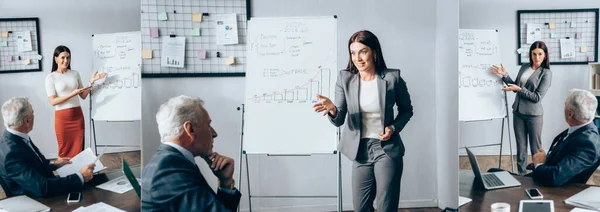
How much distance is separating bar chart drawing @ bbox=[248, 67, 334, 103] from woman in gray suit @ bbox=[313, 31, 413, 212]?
0.11m

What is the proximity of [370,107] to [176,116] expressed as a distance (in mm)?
1064

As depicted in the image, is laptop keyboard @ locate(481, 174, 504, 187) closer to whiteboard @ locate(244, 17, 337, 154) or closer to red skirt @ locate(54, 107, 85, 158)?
whiteboard @ locate(244, 17, 337, 154)

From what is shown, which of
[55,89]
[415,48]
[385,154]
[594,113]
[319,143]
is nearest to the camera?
[594,113]

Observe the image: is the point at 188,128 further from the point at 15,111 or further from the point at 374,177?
the point at 374,177

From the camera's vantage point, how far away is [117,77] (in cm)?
201

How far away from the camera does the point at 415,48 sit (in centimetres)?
297

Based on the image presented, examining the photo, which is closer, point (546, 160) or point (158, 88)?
point (546, 160)

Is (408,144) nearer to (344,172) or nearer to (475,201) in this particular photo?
(344,172)

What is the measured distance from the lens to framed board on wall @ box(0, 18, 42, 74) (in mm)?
1883

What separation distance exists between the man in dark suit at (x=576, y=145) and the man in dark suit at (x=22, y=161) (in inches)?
87.0

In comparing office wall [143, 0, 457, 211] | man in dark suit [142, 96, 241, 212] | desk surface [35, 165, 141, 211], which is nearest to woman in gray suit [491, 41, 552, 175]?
office wall [143, 0, 457, 211]

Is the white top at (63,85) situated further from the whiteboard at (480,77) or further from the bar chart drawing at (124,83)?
the whiteboard at (480,77)

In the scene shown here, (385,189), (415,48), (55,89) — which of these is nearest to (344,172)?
(385,189)

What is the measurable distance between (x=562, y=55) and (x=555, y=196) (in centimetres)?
62
